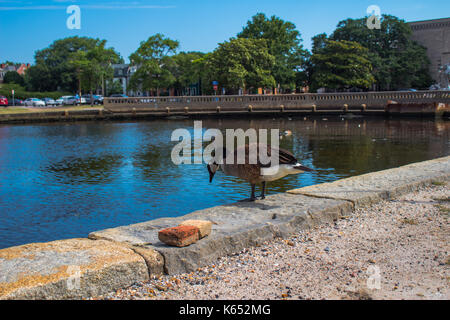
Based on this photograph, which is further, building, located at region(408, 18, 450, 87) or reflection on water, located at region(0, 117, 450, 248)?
building, located at region(408, 18, 450, 87)

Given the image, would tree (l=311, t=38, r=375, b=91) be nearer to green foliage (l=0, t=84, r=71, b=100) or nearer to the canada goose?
the canada goose

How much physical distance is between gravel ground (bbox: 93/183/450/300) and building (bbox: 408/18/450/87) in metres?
71.4

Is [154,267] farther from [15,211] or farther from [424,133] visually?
[424,133]

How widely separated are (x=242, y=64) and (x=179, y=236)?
177 feet

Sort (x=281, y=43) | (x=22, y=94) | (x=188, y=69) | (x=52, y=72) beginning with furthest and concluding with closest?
(x=52, y=72), (x=188, y=69), (x=22, y=94), (x=281, y=43)

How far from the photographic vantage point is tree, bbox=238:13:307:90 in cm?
6109

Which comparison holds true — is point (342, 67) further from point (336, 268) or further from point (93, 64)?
point (336, 268)

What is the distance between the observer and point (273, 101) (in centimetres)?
4638

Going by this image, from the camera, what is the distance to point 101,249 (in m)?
3.99

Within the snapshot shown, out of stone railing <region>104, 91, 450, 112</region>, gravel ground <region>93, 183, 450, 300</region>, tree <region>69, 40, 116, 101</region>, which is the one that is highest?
tree <region>69, 40, 116, 101</region>

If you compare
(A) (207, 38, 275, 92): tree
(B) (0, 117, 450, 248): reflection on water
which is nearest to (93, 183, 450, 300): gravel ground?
(B) (0, 117, 450, 248): reflection on water

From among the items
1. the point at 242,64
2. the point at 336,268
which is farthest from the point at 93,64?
the point at 336,268
